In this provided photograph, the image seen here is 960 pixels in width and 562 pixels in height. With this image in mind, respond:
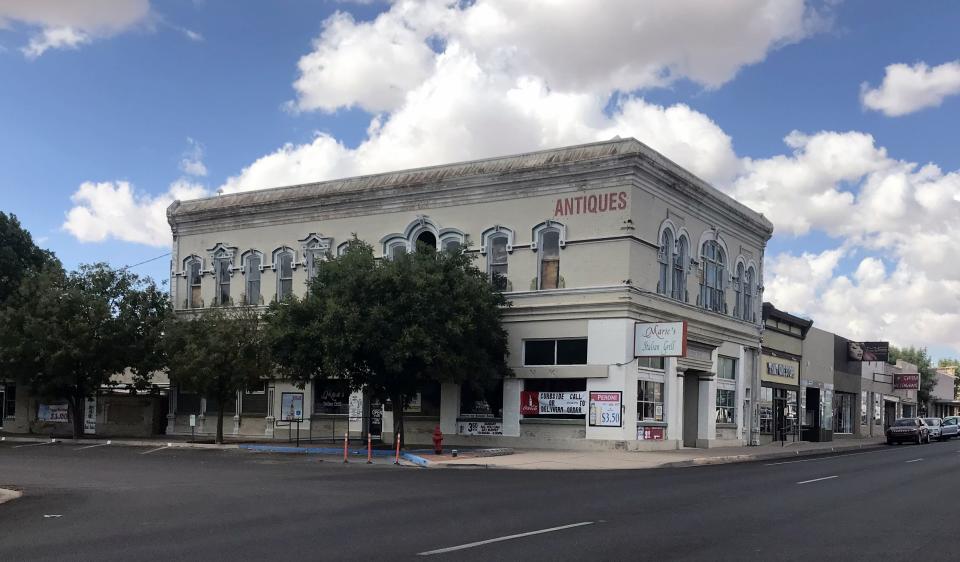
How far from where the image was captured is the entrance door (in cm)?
3803

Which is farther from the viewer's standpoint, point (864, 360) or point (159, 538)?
point (864, 360)

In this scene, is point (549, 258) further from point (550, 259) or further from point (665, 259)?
point (665, 259)

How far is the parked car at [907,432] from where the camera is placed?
4969 centimetres

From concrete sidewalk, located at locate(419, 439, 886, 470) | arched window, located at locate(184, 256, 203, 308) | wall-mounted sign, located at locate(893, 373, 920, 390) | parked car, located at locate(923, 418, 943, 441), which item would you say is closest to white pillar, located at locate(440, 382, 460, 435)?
concrete sidewalk, located at locate(419, 439, 886, 470)

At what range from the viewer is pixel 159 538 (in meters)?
11.6

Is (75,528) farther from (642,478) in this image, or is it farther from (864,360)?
(864,360)

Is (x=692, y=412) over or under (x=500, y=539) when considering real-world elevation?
under

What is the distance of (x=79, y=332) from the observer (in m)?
36.9

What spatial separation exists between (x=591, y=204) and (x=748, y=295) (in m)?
12.8

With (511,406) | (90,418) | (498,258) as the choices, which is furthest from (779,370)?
(90,418)

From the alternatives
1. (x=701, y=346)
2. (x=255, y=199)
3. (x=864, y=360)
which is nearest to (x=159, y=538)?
(x=701, y=346)

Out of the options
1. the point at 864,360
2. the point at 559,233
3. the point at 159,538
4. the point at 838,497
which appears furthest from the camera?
the point at 864,360

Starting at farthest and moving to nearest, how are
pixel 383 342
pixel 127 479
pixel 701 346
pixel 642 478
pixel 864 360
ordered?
pixel 864 360, pixel 701 346, pixel 383 342, pixel 642 478, pixel 127 479

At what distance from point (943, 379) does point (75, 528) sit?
91.6 meters
